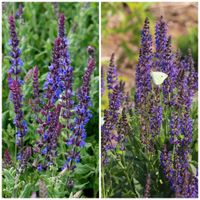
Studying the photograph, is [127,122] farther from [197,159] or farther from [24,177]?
[24,177]

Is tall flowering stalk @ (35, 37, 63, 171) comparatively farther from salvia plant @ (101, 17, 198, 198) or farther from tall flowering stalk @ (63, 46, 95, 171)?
salvia plant @ (101, 17, 198, 198)

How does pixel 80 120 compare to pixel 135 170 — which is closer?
pixel 80 120

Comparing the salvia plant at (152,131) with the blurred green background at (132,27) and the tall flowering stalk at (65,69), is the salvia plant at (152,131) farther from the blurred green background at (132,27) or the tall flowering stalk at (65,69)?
the blurred green background at (132,27)

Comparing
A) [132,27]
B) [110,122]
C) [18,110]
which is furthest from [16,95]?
[132,27]

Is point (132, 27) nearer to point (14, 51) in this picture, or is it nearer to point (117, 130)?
point (14, 51)

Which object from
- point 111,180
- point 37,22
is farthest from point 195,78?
point 37,22

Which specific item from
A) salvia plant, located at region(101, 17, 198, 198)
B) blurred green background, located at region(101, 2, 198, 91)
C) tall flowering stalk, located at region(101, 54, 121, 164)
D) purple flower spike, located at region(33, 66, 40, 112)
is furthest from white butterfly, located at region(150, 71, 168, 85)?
blurred green background, located at region(101, 2, 198, 91)
